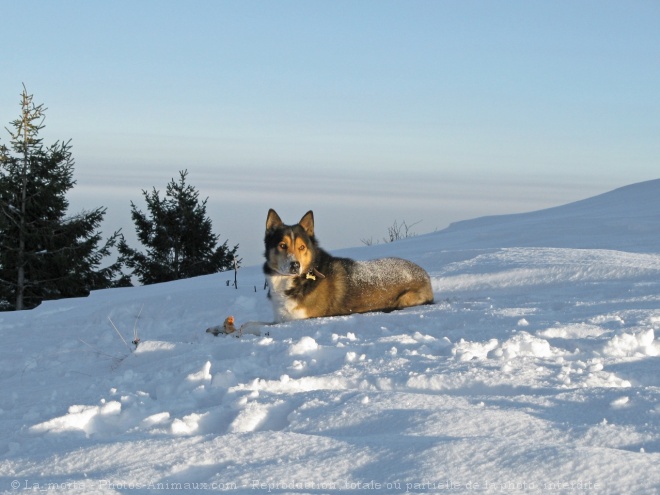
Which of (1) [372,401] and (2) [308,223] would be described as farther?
(2) [308,223]

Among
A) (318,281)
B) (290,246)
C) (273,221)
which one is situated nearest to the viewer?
(290,246)

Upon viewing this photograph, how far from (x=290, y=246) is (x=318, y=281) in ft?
1.84

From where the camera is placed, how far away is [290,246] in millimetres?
7730

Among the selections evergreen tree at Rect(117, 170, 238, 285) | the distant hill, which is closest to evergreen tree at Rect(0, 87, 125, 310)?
evergreen tree at Rect(117, 170, 238, 285)

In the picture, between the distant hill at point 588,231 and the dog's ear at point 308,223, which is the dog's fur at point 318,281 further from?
the distant hill at point 588,231

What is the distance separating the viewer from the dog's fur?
7.81m

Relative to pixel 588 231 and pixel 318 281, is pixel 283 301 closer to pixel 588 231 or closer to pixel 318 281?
pixel 318 281

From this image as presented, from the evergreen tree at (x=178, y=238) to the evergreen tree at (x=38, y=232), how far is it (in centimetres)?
505

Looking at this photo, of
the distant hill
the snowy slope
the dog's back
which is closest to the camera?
the snowy slope

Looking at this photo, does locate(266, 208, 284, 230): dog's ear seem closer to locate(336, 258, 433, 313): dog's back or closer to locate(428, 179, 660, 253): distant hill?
locate(336, 258, 433, 313): dog's back

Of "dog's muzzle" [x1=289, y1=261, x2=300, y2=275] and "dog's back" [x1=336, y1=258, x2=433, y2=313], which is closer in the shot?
"dog's muzzle" [x1=289, y1=261, x2=300, y2=275]

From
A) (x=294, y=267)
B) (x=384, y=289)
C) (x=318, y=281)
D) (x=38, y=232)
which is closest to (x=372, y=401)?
(x=294, y=267)

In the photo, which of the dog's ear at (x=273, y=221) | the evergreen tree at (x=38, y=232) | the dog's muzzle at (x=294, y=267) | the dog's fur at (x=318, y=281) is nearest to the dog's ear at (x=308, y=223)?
the dog's fur at (x=318, y=281)

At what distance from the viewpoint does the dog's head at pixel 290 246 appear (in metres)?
7.75
